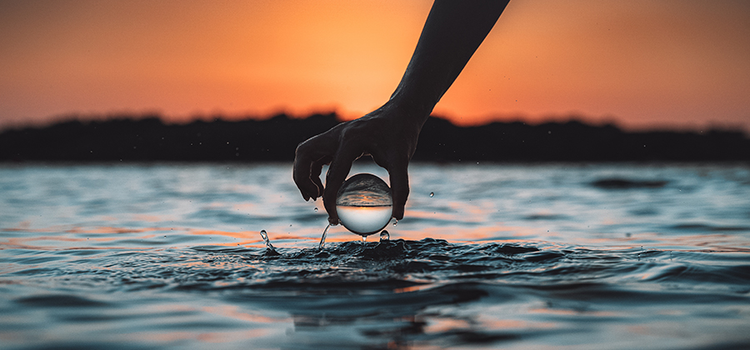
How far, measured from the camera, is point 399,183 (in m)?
2.57

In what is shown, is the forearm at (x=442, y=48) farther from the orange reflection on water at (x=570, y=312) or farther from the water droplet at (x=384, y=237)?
the water droplet at (x=384, y=237)

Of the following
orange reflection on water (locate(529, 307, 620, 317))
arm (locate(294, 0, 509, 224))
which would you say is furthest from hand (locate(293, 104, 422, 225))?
orange reflection on water (locate(529, 307, 620, 317))

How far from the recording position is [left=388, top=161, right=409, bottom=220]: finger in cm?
256

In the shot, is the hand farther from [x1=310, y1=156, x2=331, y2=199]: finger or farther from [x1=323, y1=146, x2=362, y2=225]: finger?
[x1=310, y1=156, x2=331, y2=199]: finger

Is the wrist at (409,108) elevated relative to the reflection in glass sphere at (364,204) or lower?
elevated

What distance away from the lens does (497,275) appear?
3.14m

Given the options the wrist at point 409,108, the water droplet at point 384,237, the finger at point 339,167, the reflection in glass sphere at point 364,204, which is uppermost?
the wrist at point 409,108

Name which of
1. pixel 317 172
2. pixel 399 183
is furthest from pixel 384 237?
pixel 399 183

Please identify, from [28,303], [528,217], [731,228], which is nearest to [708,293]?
[28,303]

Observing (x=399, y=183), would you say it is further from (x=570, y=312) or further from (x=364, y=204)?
→ (x=570, y=312)

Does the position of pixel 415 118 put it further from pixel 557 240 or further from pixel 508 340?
pixel 557 240

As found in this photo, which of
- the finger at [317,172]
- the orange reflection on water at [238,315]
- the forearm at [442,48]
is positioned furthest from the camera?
the finger at [317,172]

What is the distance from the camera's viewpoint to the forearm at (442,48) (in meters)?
2.56

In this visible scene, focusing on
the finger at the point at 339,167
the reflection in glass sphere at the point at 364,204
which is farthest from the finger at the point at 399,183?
the reflection in glass sphere at the point at 364,204
